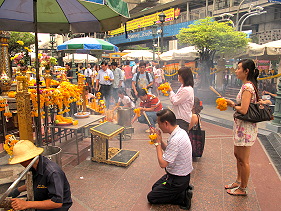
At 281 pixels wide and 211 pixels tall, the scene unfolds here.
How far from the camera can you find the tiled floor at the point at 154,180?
10.9ft

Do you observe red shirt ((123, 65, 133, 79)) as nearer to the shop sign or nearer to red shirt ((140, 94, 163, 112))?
red shirt ((140, 94, 163, 112))

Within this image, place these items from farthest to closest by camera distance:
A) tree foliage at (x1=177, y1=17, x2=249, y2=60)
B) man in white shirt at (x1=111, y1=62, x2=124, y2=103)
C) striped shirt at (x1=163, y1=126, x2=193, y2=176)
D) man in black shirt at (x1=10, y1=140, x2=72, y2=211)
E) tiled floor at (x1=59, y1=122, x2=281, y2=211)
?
tree foliage at (x1=177, y1=17, x2=249, y2=60) < man in white shirt at (x1=111, y1=62, x2=124, y2=103) < tiled floor at (x1=59, y1=122, x2=281, y2=211) < striped shirt at (x1=163, y1=126, x2=193, y2=176) < man in black shirt at (x1=10, y1=140, x2=72, y2=211)

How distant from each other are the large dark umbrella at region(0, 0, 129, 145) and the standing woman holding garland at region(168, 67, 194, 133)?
140 cm

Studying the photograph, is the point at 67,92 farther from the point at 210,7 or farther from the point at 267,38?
the point at 210,7

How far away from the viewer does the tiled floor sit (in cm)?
332

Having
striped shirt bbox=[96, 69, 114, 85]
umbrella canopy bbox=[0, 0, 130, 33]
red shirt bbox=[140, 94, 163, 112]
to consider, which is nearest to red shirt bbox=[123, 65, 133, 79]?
striped shirt bbox=[96, 69, 114, 85]

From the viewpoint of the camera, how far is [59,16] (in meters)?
4.07

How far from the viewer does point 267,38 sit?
22.9m

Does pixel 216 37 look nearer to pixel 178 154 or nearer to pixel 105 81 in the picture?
pixel 105 81

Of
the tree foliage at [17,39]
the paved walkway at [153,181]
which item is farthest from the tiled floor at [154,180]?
the tree foliage at [17,39]

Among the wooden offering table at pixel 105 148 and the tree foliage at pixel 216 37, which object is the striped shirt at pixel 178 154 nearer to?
the wooden offering table at pixel 105 148

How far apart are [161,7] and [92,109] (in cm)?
2676

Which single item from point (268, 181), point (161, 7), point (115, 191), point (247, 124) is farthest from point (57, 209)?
point (161, 7)

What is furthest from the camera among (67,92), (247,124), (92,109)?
(92,109)
